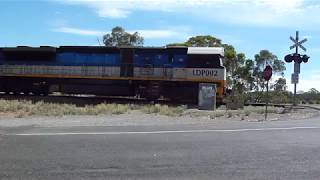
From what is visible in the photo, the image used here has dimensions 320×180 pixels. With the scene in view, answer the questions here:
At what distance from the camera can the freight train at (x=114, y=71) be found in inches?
1469

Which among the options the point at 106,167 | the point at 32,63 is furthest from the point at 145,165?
the point at 32,63

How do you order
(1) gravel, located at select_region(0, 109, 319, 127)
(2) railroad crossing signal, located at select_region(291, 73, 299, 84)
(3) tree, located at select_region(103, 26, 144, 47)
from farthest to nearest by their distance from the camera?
(3) tree, located at select_region(103, 26, 144, 47), (2) railroad crossing signal, located at select_region(291, 73, 299, 84), (1) gravel, located at select_region(0, 109, 319, 127)

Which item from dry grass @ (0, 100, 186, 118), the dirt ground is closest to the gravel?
the dirt ground

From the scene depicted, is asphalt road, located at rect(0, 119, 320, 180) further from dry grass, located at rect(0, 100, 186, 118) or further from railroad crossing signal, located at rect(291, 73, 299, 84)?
railroad crossing signal, located at rect(291, 73, 299, 84)

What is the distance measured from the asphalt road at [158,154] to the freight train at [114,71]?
21533 millimetres

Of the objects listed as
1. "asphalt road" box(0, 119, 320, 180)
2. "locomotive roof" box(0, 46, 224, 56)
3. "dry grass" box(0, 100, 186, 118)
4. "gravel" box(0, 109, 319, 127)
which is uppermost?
"locomotive roof" box(0, 46, 224, 56)

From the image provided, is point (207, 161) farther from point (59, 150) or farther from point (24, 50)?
point (24, 50)

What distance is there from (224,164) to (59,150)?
3.46m

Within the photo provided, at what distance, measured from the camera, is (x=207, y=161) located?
34.6ft

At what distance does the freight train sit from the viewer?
37312 millimetres

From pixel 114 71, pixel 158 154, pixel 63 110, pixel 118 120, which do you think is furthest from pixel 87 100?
pixel 158 154

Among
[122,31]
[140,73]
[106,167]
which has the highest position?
[122,31]

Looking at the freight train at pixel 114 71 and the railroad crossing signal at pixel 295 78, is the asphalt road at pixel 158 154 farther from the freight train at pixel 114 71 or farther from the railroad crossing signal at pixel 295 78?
the freight train at pixel 114 71

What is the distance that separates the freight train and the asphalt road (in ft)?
70.6
